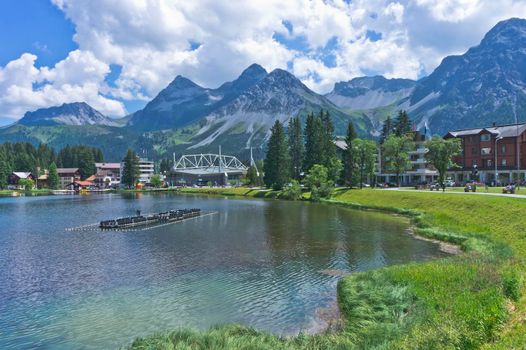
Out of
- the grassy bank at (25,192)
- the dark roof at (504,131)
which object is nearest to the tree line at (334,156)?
the dark roof at (504,131)

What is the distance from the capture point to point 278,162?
133250 millimetres

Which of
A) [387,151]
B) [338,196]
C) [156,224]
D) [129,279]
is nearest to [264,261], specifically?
[129,279]

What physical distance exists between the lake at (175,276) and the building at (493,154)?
220 feet

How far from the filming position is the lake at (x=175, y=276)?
22.4 m

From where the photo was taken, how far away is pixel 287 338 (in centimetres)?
1942

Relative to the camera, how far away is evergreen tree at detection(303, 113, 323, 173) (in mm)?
123188

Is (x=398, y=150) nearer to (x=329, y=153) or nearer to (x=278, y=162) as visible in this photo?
(x=329, y=153)

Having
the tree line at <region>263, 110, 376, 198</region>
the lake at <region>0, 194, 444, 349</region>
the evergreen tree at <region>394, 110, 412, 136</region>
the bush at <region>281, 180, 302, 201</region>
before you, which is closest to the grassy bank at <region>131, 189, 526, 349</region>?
the lake at <region>0, 194, 444, 349</region>

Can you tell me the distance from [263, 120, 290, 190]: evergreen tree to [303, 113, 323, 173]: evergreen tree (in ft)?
31.0

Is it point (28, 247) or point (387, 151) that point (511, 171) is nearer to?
point (387, 151)

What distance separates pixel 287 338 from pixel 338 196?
88.0 metres

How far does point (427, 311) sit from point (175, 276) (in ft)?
65.7

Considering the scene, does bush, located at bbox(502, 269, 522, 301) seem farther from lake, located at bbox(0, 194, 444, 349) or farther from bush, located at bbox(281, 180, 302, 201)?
bush, located at bbox(281, 180, 302, 201)

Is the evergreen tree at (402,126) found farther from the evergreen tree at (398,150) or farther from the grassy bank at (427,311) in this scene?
the grassy bank at (427,311)
